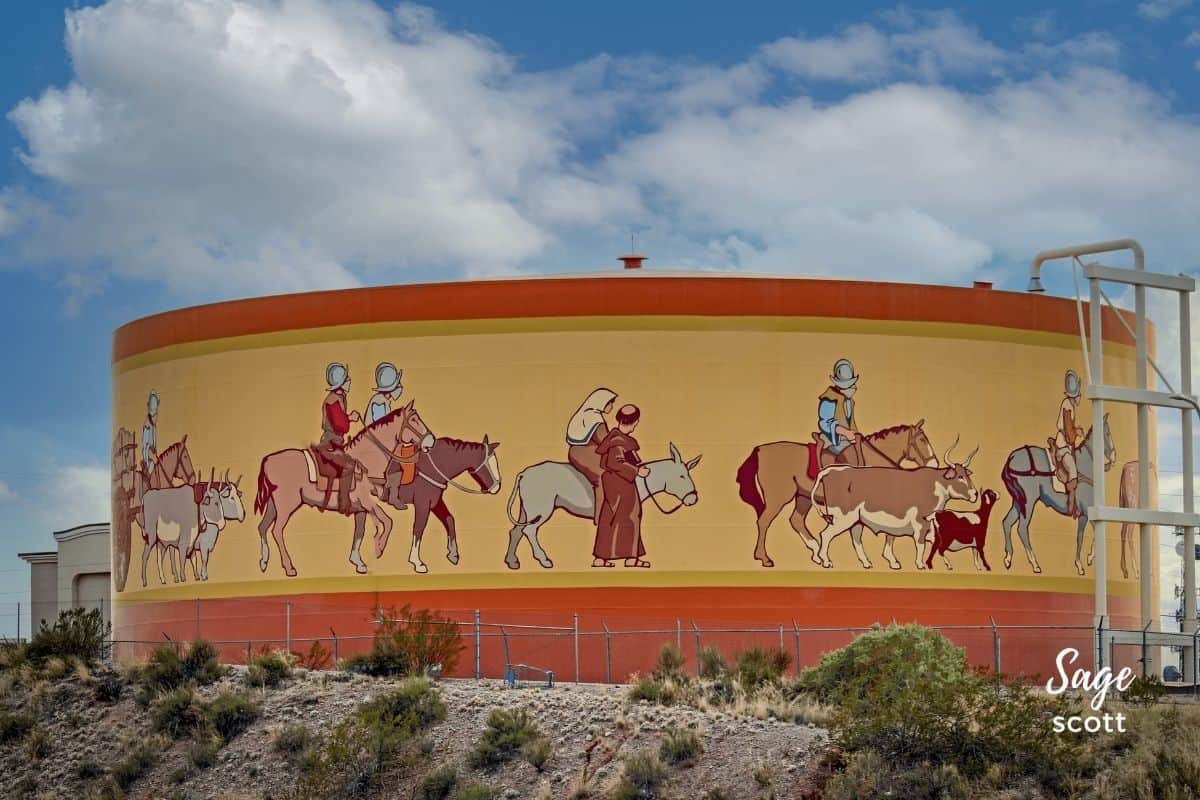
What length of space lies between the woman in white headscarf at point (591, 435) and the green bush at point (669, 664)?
151 inches

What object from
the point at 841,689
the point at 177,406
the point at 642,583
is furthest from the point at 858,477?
the point at 177,406

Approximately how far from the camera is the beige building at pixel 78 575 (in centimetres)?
6431

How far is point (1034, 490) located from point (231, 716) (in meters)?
18.9

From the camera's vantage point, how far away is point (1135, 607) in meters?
53.7

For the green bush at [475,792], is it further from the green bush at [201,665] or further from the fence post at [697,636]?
the green bush at [201,665]

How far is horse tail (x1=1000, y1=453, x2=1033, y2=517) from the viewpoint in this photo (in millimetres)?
50344

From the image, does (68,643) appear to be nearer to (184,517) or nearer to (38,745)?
(38,745)

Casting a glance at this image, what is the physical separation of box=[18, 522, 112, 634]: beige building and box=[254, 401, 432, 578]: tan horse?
50.2ft

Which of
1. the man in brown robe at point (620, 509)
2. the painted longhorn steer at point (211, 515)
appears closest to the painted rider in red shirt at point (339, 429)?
the painted longhorn steer at point (211, 515)

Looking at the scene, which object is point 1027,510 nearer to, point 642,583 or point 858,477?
point 858,477

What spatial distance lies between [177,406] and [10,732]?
10.2 meters

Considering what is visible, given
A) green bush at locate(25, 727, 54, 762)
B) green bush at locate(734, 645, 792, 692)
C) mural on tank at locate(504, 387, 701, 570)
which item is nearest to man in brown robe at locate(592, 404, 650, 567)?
mural on tank at locate(504, 387, 701, 570)

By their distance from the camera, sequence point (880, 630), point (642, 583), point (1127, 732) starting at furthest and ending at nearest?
point (642, 583), point (880, 630), point (1127, 732)

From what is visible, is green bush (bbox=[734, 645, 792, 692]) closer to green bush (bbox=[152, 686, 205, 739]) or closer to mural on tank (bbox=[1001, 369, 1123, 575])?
mural on tank (bbox=[1001, 369, 1123, 575])
